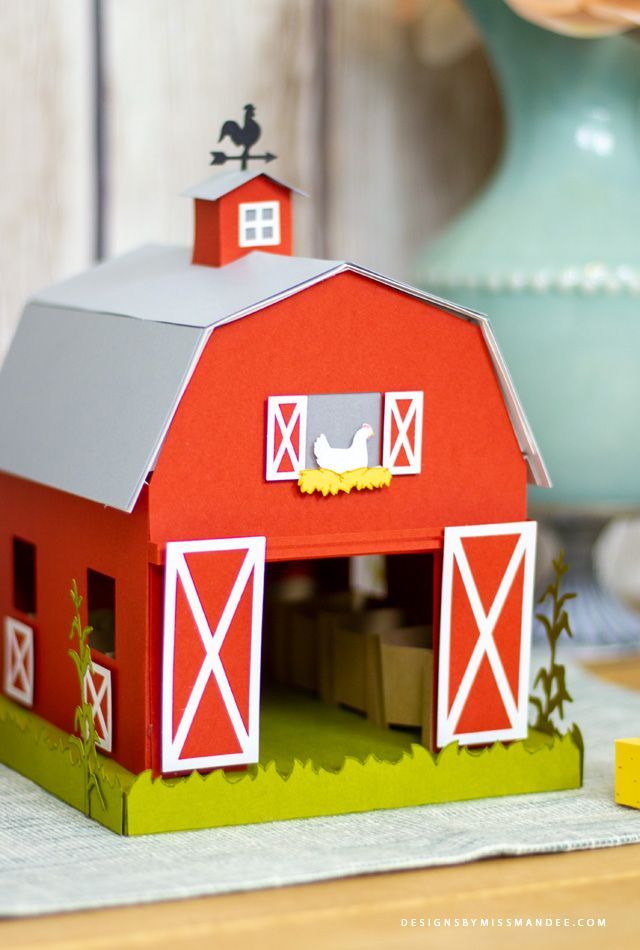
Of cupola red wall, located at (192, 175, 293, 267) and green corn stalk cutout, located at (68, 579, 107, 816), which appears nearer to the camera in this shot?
green corn stalk cutout, located at (68, 579, 107, 816)

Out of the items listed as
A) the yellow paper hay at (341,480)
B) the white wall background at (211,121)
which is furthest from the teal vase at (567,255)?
the yellow paper hay at (341,480)

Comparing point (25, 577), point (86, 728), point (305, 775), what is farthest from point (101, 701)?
point (25, 577)

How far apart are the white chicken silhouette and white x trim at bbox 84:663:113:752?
0.24 m

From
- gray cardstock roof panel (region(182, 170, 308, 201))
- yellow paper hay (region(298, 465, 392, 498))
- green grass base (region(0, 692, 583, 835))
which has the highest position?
gray cardstock roof panel (region(182, 170, 308, 201))

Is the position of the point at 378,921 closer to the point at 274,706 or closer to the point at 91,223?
the point at 274,706

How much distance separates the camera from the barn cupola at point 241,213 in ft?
4.07

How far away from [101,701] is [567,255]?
2.42 ft

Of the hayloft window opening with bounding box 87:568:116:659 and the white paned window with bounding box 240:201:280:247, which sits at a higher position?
the white paned window with bounding box 240:201:280:247

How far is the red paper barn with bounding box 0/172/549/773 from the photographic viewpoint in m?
1.11

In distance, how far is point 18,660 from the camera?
1.36 m

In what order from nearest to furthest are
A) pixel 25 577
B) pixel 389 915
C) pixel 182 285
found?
pixel 389 915
pixel 182 285
pixel 25 577

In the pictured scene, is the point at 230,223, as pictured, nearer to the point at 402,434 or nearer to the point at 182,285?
the point at 182,285

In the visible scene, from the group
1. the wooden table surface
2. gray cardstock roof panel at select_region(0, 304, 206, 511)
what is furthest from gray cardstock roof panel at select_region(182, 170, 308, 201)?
the wooden table surface

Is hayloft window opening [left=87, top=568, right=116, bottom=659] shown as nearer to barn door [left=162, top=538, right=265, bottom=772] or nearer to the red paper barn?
the red paper barn
